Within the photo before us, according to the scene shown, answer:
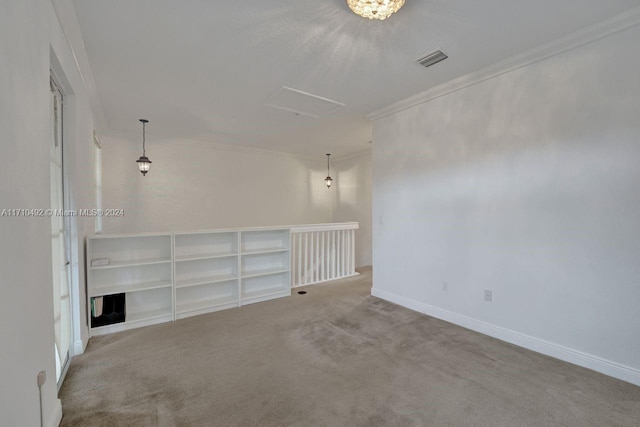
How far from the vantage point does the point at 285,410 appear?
1.85 m

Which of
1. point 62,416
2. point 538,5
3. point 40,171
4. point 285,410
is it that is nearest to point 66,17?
point 40,171

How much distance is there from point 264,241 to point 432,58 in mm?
3234

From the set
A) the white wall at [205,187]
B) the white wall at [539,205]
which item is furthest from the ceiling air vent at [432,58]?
the white wall at [205,187]

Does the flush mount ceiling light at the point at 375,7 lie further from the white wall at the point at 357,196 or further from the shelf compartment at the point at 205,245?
the white wall at the point at 357,196

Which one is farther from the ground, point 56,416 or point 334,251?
point 334,251

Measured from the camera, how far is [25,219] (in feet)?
4.39

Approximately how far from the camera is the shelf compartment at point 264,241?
416 centimetres

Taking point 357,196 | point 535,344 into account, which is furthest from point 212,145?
point 535,344

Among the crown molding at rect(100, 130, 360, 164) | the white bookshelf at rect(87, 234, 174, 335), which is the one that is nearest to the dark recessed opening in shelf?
the white bookshelf at rect(87, 234, 174, 335)

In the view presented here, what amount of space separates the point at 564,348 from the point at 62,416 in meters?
3.84

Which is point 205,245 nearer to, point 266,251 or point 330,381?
point 266,251

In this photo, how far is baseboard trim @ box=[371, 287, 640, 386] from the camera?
215cm

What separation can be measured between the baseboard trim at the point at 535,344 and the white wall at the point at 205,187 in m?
4.27

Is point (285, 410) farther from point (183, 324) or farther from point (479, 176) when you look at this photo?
point (479, 176)
